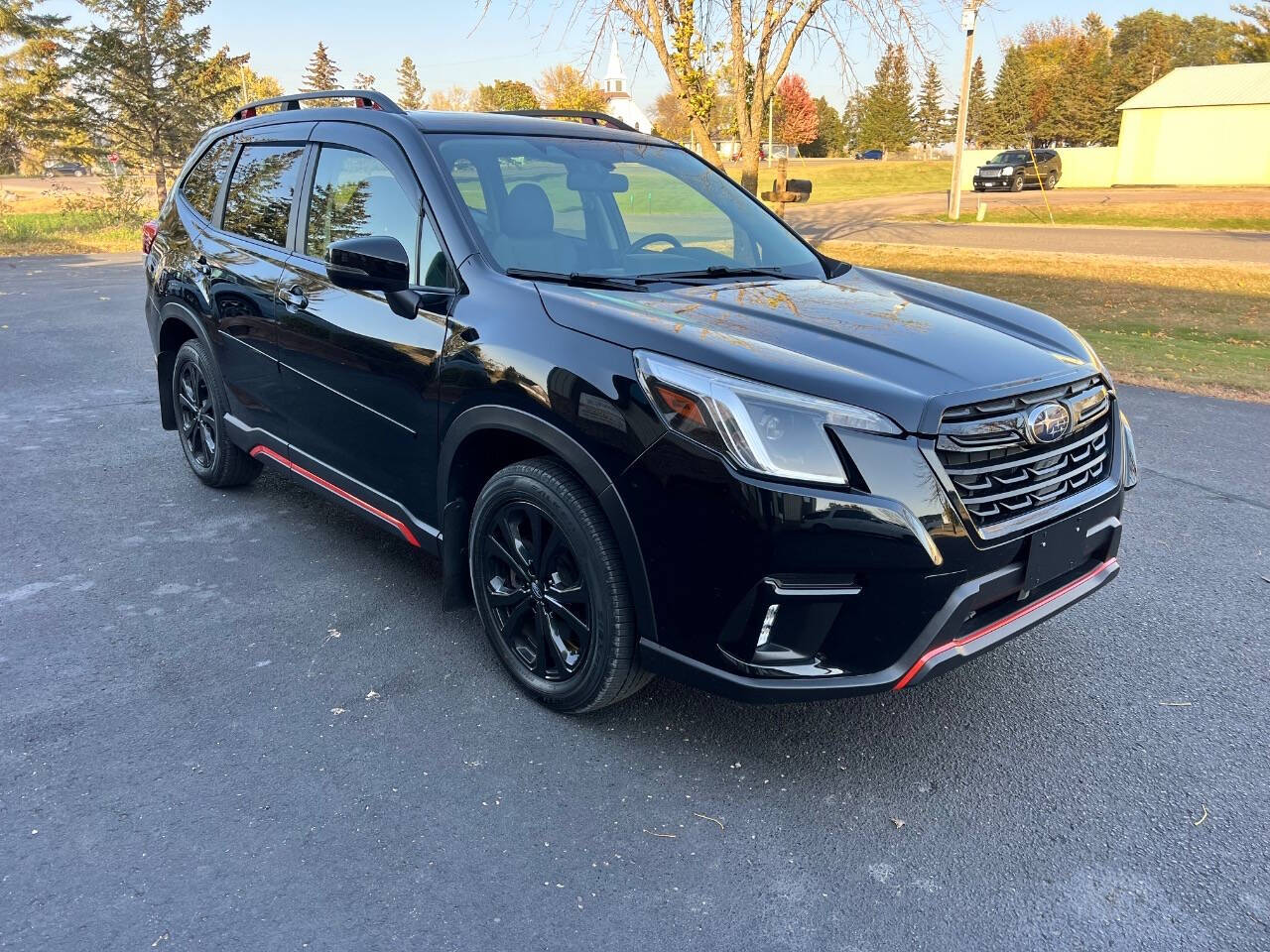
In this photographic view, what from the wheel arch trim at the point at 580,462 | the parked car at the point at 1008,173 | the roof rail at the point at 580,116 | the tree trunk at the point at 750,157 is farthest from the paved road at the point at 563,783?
the parked car at the point at 1008,173

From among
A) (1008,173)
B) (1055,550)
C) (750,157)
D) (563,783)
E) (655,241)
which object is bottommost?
(563,783)

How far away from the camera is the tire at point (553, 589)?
9.28 feet

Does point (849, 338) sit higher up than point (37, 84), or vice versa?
point (37, 84)

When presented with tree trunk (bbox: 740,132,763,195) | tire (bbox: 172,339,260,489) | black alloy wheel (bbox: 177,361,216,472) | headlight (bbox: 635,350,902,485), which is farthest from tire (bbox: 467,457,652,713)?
tree trunk (bbox: 740,132,763,195)

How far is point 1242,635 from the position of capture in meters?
3.75

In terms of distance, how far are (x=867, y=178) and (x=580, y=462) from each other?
175 ft

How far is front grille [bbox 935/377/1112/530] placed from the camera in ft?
8.32

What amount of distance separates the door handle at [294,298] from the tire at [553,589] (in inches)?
53.1

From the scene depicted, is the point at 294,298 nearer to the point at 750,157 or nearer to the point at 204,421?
the point at 204,421

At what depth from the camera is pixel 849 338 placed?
2850 mm

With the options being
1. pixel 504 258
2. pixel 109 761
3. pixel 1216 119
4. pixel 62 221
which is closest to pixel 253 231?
pixel 504 258

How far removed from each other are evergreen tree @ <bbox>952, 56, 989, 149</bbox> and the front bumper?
84884mm

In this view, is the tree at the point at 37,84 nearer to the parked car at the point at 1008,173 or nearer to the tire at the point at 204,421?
the tire at the point at 204,421

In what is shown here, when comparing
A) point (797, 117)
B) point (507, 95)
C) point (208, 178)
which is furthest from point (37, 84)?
point (797, 117)
